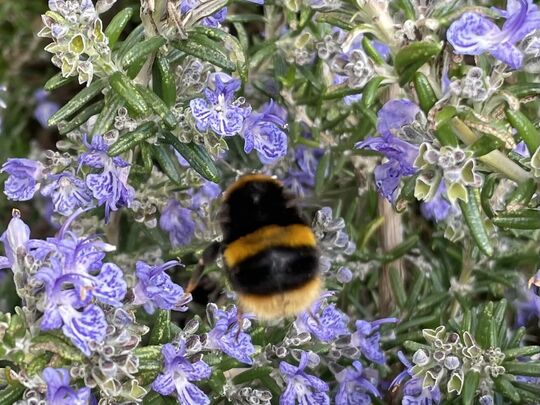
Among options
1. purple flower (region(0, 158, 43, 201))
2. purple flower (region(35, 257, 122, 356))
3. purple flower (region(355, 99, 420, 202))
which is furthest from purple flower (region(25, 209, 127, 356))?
purple flower (region(355, 99, 420, 202))

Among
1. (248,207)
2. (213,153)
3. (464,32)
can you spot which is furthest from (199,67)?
(464,32)

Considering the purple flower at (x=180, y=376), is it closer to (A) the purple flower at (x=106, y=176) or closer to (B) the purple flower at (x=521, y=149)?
(A) the purple flower at (x=106, y=176)

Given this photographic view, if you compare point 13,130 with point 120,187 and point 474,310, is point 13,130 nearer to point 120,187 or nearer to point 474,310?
point 120,187

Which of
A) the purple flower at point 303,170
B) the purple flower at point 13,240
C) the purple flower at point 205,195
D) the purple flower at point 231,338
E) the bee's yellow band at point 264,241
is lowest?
the purple flower at point 303,170

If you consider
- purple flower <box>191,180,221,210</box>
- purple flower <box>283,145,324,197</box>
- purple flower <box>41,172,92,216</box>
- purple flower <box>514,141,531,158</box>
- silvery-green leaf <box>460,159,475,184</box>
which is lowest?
purple flower <box>283,145,324,197</box>

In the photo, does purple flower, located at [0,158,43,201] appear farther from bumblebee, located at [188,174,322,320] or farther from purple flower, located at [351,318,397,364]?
purple flower, located at [351,318,397,364]

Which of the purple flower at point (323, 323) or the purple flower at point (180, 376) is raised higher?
the purple flower at point (180, 376)

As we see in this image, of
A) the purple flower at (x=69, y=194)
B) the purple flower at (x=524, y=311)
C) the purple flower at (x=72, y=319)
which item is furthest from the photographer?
the purple flower at (x=524, y=311)

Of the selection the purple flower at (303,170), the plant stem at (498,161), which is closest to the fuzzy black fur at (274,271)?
the plant stem at (498,161)
